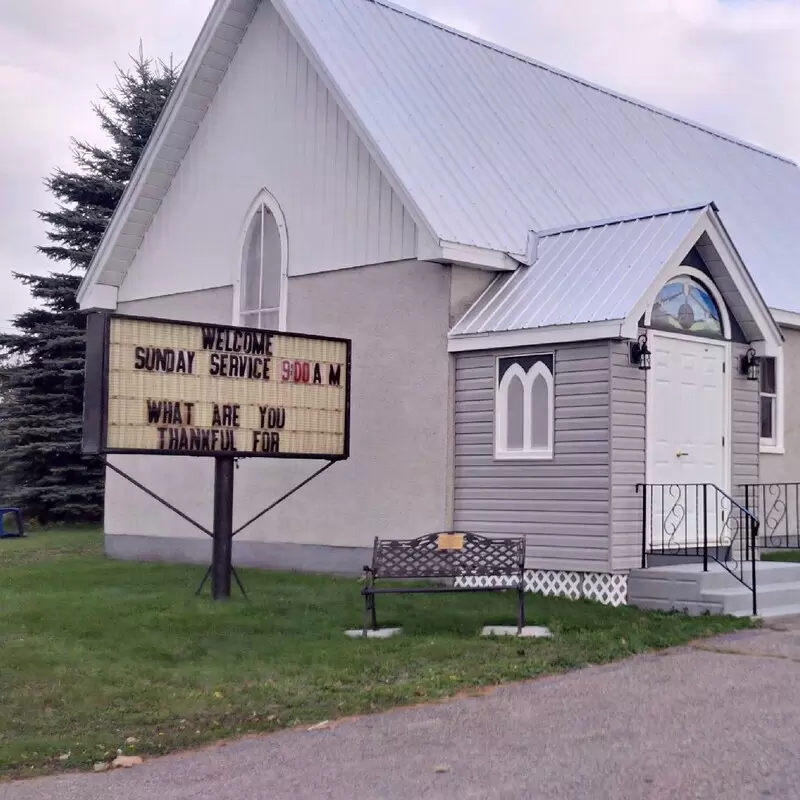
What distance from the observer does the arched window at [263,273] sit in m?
16.5

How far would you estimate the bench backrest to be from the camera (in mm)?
11172

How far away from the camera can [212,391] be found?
41.7 feet

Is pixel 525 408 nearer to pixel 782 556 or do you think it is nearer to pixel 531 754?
pixel 782 556

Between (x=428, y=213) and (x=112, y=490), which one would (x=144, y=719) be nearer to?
(x=428, y=213)

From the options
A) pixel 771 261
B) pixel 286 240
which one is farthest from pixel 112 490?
pixel 771 261

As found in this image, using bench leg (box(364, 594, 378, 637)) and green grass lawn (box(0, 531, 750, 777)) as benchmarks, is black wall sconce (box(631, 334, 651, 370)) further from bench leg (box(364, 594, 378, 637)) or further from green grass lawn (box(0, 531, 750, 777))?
bench leg (box(364, 594, 378, 637))

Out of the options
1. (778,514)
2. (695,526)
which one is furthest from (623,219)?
(778,514)

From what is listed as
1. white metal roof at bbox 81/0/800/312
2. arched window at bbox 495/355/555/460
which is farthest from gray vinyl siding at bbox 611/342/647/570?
white metal roof at bbox 81/0/800/312

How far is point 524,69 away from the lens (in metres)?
19.3

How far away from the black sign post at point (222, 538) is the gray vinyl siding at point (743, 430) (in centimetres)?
595

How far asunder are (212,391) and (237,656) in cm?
344

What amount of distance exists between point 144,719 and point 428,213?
7.40 m

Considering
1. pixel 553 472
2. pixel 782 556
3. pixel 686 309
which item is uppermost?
pixel 686 309

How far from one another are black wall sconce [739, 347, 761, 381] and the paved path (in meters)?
6.17
